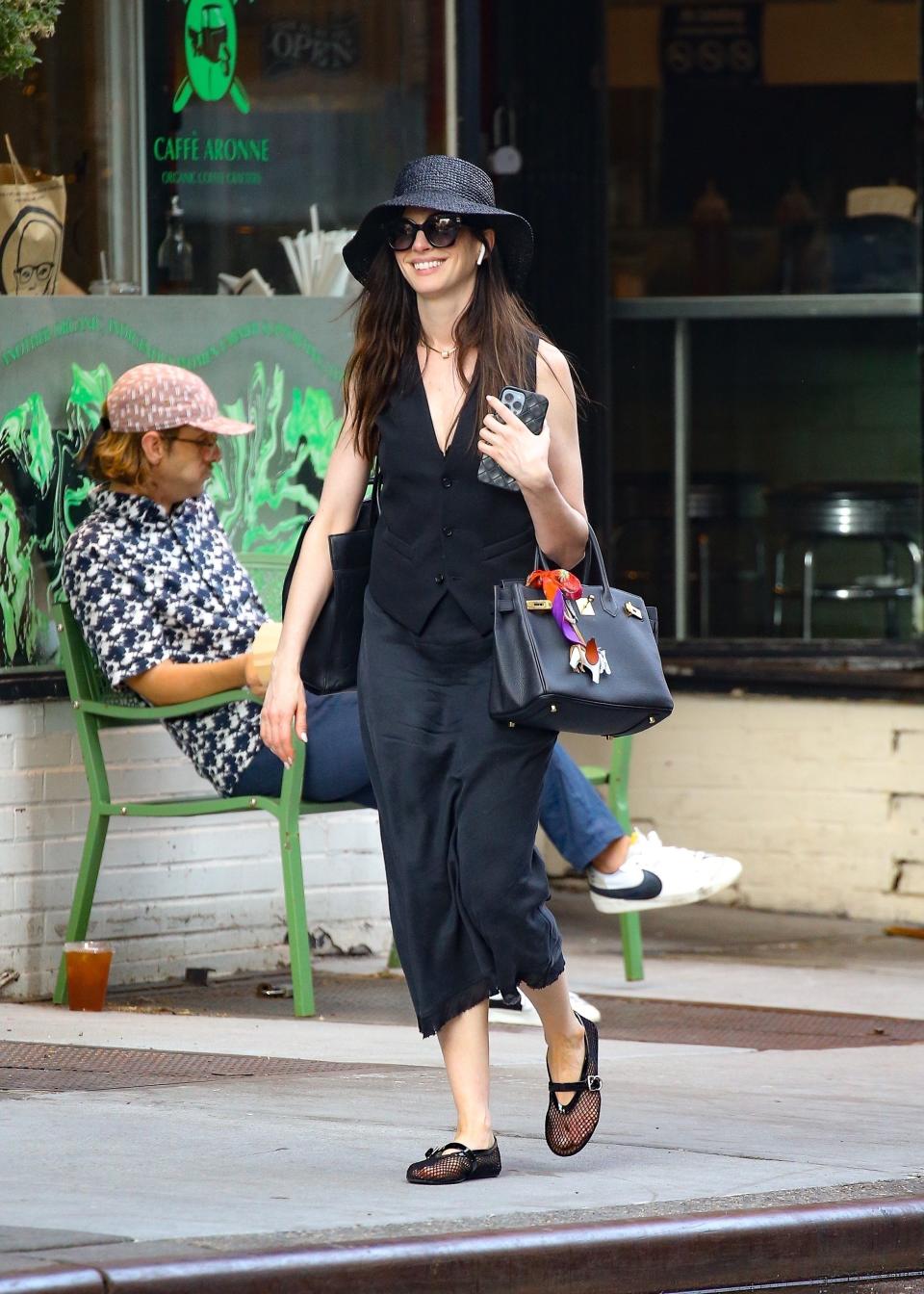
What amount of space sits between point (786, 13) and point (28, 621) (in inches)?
161

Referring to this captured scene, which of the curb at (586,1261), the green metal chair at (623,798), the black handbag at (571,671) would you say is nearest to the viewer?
the curb at (586,1261)

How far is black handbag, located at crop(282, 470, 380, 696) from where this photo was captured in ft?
14.9

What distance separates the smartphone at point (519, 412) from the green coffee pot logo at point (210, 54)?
3.10 m

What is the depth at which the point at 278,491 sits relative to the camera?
7262 mm

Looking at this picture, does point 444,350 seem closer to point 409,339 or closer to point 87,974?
point 409,339

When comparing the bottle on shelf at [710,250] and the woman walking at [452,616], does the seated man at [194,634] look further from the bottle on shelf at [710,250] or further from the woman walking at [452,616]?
the bottle on shelf at [710,250]

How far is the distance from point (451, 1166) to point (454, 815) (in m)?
0.64

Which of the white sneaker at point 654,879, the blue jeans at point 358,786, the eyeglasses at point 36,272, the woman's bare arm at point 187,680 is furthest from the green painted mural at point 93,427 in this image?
the white sneaker at point 654,879

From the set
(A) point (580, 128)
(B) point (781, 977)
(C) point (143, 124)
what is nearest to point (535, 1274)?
(B) point (781, 977)

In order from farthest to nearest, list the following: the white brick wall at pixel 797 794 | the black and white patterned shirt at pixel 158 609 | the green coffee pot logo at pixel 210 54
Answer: the white brick wall at pixel 797 794 < the green coffee pot logo at pixel 210 54 < the black and white patterned shirt at pixel 158 609

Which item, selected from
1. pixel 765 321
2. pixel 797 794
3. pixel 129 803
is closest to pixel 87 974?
pixel 129 803

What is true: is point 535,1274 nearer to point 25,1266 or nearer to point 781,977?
point 25,1266

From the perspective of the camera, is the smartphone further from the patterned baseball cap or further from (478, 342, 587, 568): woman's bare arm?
the patterned baseball cap

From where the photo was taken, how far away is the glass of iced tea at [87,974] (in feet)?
20.6
